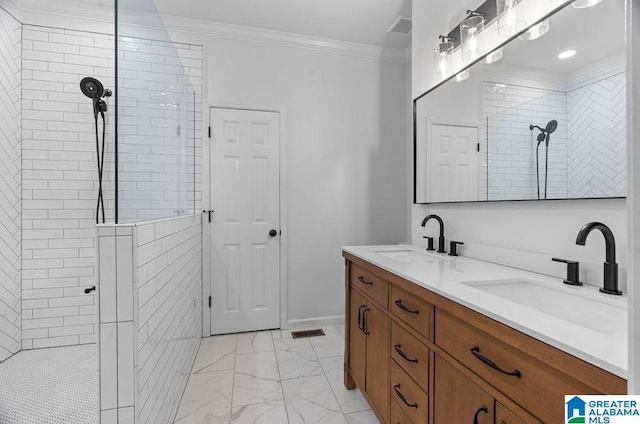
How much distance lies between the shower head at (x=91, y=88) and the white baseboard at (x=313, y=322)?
2.54 metres

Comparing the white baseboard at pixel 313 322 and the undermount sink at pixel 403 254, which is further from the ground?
the undermount sink at pixel 403 254

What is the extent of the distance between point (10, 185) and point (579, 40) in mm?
3589

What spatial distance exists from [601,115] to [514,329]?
878mm

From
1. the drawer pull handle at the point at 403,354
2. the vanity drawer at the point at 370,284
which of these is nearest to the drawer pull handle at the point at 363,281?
the vanity drawer at the point at 370,284

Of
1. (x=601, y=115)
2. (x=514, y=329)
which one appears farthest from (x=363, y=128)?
(x=514, y=329)

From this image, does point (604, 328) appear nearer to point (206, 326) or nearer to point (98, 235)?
point (98, 235)

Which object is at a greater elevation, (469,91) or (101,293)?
(469,91)

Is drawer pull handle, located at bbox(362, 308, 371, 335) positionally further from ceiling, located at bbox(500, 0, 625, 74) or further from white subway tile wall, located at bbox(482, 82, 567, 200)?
ceiling, located at bbox(500, 0, 625, 74)

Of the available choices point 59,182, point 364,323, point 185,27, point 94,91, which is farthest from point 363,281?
point 185,27

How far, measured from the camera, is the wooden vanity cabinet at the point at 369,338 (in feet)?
4.81

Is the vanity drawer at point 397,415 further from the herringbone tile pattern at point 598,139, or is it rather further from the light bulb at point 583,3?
the light bulb at point 583,3

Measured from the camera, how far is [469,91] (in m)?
1.70

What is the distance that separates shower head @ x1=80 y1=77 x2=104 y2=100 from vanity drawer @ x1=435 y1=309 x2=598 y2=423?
2.82m

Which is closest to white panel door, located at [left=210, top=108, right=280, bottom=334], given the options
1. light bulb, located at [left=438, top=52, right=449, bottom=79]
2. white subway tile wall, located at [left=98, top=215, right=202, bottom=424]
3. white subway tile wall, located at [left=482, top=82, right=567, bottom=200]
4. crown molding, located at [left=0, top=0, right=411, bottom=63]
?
crown molding, located at [left=0, top=0, right=411, bottom=63]
